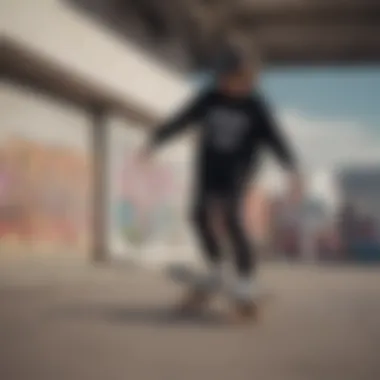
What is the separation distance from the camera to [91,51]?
736 mm

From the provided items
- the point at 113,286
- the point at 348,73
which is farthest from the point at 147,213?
the point at 348,73

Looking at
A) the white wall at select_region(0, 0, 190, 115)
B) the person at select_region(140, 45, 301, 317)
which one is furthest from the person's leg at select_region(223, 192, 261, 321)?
the white wall at select_region(0, 0, 190, 115)

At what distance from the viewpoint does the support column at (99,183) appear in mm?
752

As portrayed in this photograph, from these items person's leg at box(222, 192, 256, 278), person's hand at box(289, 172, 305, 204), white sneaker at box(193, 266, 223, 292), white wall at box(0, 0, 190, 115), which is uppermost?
white wall at box(0, 0, 190, 115)

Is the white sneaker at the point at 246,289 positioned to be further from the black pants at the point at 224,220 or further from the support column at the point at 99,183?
the support column at the point at 99,183

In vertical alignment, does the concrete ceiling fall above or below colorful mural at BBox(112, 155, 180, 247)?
above

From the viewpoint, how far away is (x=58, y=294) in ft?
2.53

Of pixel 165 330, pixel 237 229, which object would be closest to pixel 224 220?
pixel 237 229

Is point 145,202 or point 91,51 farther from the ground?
point 91,51

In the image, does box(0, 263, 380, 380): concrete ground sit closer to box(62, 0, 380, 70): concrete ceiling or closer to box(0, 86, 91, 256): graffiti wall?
box(0, 86, 91, 256): graffiti wall

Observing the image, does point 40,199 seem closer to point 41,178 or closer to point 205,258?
point 41,178

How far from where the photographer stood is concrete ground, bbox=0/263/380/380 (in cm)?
68

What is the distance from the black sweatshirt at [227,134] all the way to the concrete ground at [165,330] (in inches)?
4.1

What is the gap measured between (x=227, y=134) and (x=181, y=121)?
0.05 m
